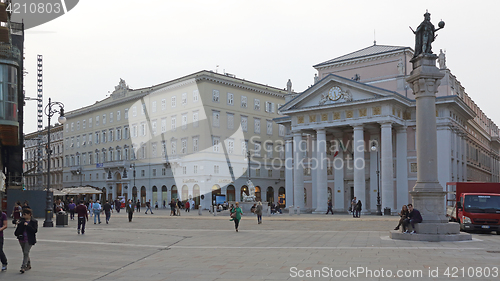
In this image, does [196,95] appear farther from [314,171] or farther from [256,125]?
[314,171]

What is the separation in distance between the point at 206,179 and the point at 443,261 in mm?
57671

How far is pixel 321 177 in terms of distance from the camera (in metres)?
55.9

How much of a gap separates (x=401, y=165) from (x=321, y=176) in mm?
8588

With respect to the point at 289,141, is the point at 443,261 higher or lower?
lower

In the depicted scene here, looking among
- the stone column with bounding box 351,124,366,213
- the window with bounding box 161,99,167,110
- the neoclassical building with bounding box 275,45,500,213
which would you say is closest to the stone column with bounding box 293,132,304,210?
the neoclassical building with bounding box 275,45,500,213

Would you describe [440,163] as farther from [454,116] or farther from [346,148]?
[346,148]

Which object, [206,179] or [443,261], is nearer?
[443,261]

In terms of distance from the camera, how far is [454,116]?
182ft

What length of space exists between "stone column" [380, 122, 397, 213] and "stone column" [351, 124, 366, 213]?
2.09 m

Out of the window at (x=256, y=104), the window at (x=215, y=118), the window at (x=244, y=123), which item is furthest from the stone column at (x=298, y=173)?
the window at (x=256, y=104)

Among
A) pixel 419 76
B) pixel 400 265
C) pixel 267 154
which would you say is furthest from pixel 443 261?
pixel 267 154

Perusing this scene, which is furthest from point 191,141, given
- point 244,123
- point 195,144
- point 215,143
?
point 244,123

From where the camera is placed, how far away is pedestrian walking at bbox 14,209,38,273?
12.7 metres

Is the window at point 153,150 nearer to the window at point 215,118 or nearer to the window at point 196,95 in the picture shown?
the window at point 196,95
